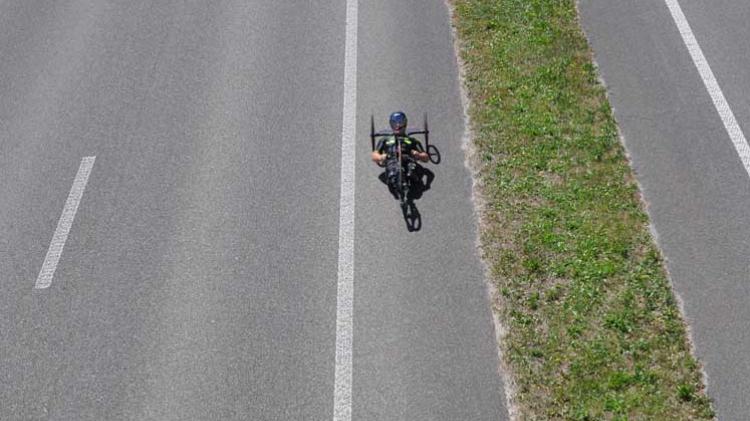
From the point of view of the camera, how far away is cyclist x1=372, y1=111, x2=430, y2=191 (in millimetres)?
13328

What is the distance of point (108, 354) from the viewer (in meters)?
11.9

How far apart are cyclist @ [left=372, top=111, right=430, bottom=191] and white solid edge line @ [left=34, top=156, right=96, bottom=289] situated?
16.3 feet

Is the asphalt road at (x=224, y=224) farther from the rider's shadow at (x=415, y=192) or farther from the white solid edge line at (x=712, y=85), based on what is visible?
the white solid edge line at (x=712, y=85)

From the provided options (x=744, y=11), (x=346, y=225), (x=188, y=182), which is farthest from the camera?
(x=744, y=11)

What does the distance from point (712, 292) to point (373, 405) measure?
489cm

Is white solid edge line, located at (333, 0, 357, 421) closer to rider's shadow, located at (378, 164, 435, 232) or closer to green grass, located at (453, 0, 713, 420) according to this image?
rider's shadow, located at (378, 164, 435, 232)

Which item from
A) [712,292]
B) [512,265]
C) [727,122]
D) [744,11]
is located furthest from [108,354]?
[744,11]

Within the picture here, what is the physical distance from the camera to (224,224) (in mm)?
13484

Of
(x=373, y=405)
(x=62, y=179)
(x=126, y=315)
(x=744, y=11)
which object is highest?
(x=744, y=11)

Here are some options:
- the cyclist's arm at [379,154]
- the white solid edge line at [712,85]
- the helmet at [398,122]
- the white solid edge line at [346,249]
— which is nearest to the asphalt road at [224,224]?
the white solid edge line at [346,249]

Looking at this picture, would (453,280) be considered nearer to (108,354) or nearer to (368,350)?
(368,350)

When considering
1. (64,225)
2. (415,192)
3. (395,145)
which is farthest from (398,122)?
(64,225)

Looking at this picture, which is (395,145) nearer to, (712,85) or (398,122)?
(398,122)

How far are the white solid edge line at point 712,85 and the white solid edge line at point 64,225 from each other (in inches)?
422
